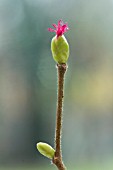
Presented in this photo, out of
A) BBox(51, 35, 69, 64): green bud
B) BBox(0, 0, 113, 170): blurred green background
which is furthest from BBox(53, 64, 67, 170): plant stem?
BBox(0, 0, 113, 170): blurred green background

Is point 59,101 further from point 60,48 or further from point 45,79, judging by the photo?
point 45,79

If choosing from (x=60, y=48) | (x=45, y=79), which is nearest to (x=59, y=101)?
(x=60, y=48)

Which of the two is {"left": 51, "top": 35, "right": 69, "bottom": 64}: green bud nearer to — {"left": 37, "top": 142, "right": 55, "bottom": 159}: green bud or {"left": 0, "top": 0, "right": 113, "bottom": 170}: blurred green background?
{"left": 37, "top": 142, "right": 55, "bottom": 159}: green bud

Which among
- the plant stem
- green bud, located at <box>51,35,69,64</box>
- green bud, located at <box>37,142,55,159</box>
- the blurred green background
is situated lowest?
green bud, located at <box>37,142,55,159</box>

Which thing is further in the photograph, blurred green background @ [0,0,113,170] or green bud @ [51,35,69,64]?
blurred green background @ [0,0,113,170]

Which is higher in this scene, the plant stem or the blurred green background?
the blurred green background

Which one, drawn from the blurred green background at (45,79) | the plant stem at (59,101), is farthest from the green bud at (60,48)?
the blurred green background at (45,79)

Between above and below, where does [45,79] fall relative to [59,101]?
above

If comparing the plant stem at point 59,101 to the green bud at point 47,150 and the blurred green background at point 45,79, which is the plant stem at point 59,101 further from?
the blurred green background at point 45,79

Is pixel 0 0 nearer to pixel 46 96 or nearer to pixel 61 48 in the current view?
pixel 46 96
